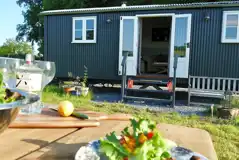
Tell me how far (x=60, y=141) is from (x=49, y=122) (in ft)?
0.72

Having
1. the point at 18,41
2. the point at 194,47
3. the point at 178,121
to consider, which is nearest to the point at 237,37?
the point at 194,47

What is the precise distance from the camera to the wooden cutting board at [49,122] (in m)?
1.09

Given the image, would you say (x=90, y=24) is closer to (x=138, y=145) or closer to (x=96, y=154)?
(x=96, y=154)

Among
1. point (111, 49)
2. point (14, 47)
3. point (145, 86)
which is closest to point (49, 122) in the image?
point (145, 86)

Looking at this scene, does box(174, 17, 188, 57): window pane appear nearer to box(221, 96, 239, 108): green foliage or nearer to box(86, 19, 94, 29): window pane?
box(221, 96, 239, 108): green foliage

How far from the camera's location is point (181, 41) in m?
7.07

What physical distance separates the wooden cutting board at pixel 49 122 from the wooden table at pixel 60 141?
0.11 ft

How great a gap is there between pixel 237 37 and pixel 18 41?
85.3 ft

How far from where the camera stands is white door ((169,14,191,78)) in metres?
6.99

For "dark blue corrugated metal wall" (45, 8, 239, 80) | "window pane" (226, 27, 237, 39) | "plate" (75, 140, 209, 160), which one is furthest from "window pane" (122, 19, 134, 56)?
"plate" (75, 140, 209, 160)

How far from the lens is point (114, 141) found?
618mm

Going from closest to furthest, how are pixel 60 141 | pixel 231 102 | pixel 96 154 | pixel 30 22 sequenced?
1. pixel 96 154
2. pixel 60 141
3. pixel 231 102
4. pixel 30 22

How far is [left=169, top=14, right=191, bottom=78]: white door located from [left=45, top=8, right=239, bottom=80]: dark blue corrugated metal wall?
0.65 feet

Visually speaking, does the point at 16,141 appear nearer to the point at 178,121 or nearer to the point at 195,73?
the point at 178,121
